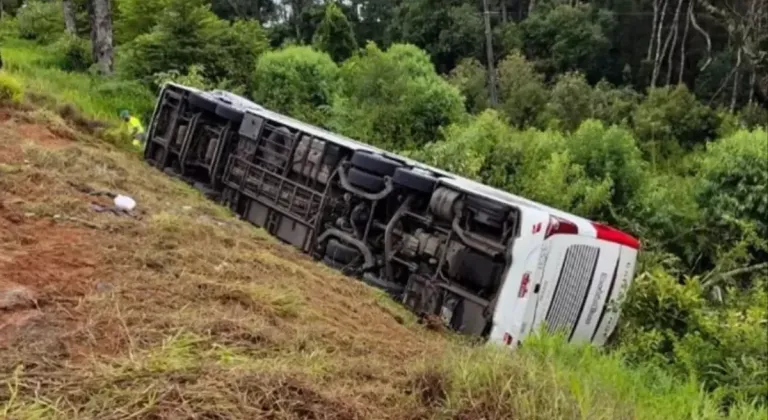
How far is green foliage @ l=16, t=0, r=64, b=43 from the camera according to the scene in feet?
84.1

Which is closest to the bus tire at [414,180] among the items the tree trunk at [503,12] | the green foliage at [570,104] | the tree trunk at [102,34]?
the tree trunk at [102,34]

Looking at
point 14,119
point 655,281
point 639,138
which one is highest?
point 639,138

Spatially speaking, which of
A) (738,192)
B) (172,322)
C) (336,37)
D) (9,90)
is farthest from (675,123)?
(172,322)

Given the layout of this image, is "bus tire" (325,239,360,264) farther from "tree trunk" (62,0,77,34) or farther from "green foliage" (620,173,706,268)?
"tree trunk" (62,0,77,34)

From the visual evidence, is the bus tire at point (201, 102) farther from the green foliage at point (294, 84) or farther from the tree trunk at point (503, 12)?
the tree trunk at point (503, 12)

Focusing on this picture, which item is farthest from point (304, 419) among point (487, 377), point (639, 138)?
point (639, 138)

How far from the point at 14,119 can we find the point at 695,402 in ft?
29.4

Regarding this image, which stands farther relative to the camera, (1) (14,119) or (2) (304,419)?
(1) (14,119)

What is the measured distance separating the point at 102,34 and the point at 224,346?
14.7 m

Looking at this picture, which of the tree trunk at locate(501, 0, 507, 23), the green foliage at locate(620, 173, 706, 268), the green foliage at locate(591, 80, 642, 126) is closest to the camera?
the green foliage at locate(620, 173, 706, 268)

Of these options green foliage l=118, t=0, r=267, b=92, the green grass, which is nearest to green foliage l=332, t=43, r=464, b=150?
green foliage l=118, t=0, r=267, b=92

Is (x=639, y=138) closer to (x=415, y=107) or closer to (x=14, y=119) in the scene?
(x=415, y=107)

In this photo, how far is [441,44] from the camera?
113 ft

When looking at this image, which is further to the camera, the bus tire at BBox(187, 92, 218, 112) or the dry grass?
the bus tire at BBox(187, 92, 218, 112)
